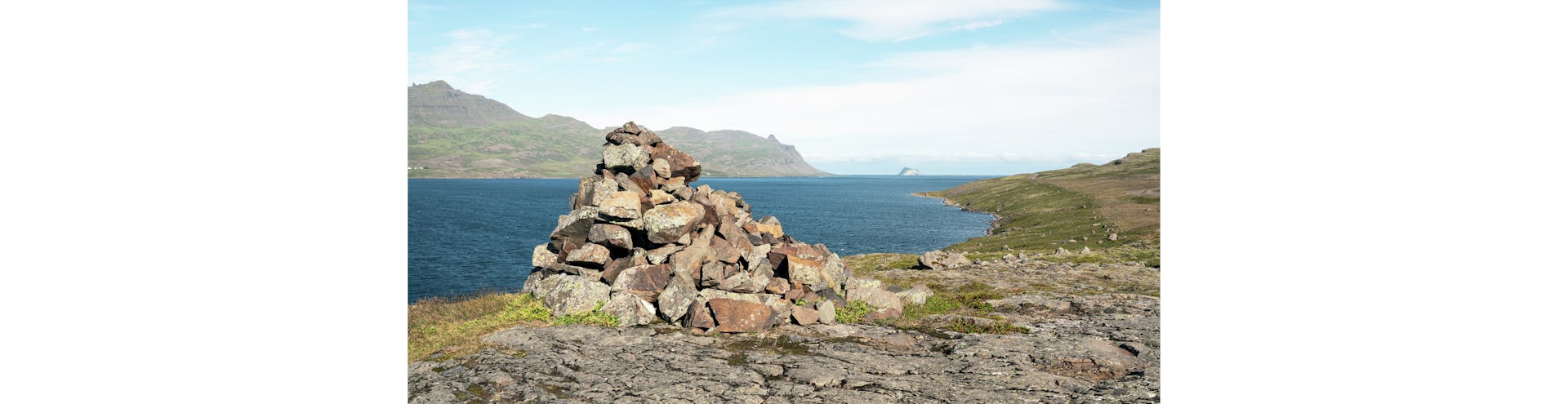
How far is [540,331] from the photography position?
69.3ft

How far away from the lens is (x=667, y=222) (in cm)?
2600

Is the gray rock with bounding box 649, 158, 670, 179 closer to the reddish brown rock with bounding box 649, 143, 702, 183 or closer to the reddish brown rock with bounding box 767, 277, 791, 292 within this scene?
the reddish brown rock with bounding box 649, 143, 702, 183

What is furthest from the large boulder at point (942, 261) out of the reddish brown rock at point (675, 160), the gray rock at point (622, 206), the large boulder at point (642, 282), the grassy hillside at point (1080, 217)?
the large boulder at point (642, 282)

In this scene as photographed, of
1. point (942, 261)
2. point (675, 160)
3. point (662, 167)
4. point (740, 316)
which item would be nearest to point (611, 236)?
point (662, 167)

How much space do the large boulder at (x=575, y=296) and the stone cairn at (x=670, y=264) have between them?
0.04m

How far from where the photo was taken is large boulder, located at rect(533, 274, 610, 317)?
2314 cm

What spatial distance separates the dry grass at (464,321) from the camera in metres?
19.3

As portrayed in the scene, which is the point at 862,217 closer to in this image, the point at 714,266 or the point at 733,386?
the point at 714,266

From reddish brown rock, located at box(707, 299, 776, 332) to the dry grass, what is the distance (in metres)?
5.58

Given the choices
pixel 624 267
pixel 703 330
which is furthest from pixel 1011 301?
pixel 624 267

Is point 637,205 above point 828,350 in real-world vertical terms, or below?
above

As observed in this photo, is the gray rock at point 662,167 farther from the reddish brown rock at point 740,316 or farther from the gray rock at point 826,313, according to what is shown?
the gray rock at point 826,313
